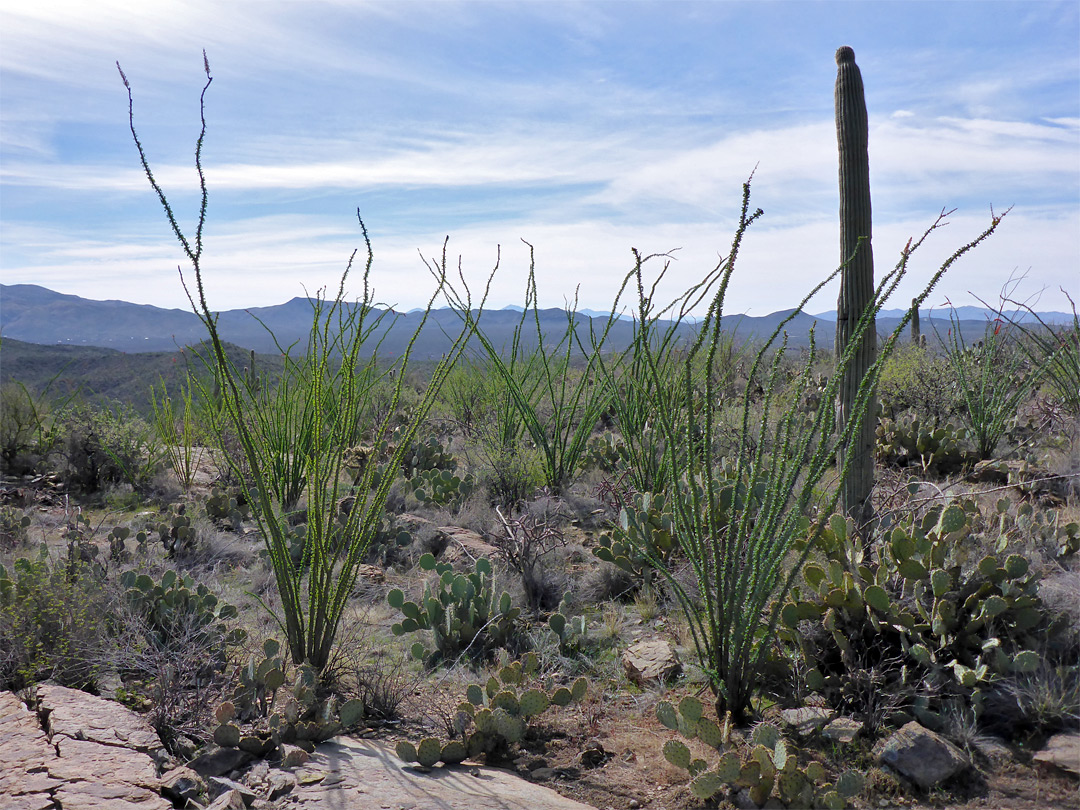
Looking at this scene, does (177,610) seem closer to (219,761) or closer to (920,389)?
(219,761)

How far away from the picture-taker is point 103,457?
268 inches

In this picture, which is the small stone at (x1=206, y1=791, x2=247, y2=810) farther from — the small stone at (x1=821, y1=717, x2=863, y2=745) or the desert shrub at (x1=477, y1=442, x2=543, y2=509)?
the desert shrub at (x1=477, y1=442, x2=543, y2=509)

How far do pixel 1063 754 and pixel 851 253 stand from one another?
2511 mm

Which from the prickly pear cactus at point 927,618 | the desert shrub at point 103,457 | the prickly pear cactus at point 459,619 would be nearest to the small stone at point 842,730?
the prickly pear cactus at point 927,618

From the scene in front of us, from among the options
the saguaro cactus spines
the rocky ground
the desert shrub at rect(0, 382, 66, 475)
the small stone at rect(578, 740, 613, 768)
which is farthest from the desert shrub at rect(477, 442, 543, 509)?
the desert shrub at rect(0, 382, 66, 475)

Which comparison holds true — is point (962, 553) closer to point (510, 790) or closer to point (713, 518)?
point (713, 518)

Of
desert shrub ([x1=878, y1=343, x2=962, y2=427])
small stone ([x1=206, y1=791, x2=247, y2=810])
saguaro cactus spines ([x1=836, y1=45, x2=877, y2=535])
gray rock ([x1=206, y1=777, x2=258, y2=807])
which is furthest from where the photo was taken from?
desert shrub ([x1=878, y1=343, x2=962, y2=427])

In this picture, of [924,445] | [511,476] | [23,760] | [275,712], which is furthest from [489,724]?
[924,445]

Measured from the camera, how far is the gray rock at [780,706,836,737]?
2.42 m

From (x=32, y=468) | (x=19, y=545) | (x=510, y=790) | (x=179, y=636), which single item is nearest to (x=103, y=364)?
(x=32, y=468)

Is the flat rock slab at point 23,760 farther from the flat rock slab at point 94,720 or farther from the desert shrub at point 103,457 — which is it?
the desert shrub at point 103,457

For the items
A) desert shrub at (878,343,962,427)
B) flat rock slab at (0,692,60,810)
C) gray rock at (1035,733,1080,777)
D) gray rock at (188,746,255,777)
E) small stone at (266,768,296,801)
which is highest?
desert shrub at (878,343,962,427)

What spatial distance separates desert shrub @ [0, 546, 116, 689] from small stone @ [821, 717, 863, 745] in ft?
8.60

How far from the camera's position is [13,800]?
6.63 feet
